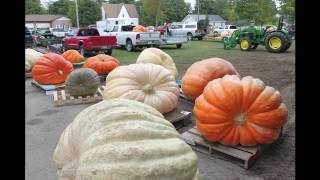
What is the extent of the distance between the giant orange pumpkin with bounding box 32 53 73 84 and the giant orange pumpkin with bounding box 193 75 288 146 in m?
5.72

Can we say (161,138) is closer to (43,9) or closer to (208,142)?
(208,142)

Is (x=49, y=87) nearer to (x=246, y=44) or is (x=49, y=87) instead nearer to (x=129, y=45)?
(x=129, y=45)

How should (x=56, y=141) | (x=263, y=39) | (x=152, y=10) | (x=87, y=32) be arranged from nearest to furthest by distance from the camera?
1. (x=56, y=141)
2. (x=87, y=32)
3. (x=263, y=39)
4. (x=152, y=10)

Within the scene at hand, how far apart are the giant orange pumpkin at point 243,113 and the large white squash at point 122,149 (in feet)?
5.93

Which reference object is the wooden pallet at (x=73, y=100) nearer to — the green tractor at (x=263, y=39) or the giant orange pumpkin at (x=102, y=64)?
the giant orange pumpkin at (x=102, y=64)

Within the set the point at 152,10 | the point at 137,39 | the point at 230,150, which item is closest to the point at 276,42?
the point at 137,39

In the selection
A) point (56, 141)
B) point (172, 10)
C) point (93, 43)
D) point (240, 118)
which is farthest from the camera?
point (172, 10)

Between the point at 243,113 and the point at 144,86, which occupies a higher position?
the point at 144,86

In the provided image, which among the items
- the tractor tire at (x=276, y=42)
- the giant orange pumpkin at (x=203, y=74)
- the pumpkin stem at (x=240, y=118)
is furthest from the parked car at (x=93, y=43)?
the pumpkin stem at (x=240, y=118)

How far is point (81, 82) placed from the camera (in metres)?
7.66

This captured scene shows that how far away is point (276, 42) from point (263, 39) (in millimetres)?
1462

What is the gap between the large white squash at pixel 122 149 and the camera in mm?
2090

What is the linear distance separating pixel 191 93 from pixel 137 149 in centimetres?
416
